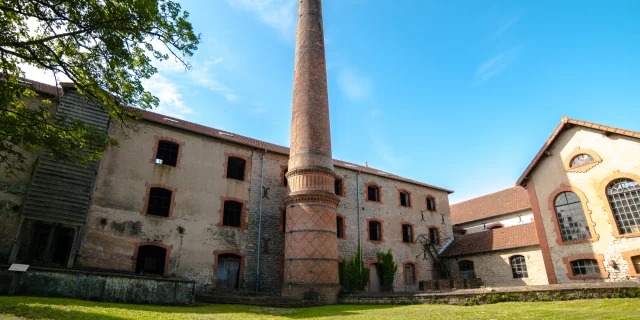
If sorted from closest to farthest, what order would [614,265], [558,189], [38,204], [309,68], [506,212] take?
[38,204]
[614,265]
[558,189]
[309,68]
[506,212]

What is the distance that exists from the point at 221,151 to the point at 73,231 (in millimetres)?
6773

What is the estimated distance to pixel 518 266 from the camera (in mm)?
19469

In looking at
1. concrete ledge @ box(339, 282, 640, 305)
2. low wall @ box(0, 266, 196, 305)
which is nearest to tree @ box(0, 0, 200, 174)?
low wall @ box(0, 266, 196, 305)

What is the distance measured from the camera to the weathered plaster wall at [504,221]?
24575 millimetres

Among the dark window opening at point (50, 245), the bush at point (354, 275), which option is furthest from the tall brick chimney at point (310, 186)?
the dark window opening at point (50, 245)

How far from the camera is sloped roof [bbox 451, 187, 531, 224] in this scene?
84.2ft

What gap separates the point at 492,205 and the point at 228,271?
21496mm

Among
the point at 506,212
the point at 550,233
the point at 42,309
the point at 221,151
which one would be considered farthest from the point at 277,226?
the point at 506,212

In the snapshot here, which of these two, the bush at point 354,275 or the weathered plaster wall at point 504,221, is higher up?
the weathered plaster wall at point 504,221

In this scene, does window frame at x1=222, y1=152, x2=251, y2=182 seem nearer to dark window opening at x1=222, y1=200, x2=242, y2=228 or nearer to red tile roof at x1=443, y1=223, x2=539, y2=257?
dark window opening at x1=222, y1=200, x2=242, y2=228

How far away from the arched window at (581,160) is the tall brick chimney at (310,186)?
10.4m

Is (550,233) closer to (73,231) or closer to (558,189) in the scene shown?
(558,189)

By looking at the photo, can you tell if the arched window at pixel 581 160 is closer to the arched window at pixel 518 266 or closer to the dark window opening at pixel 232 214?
the arched window at pixel 518 266

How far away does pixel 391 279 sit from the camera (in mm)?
19984
